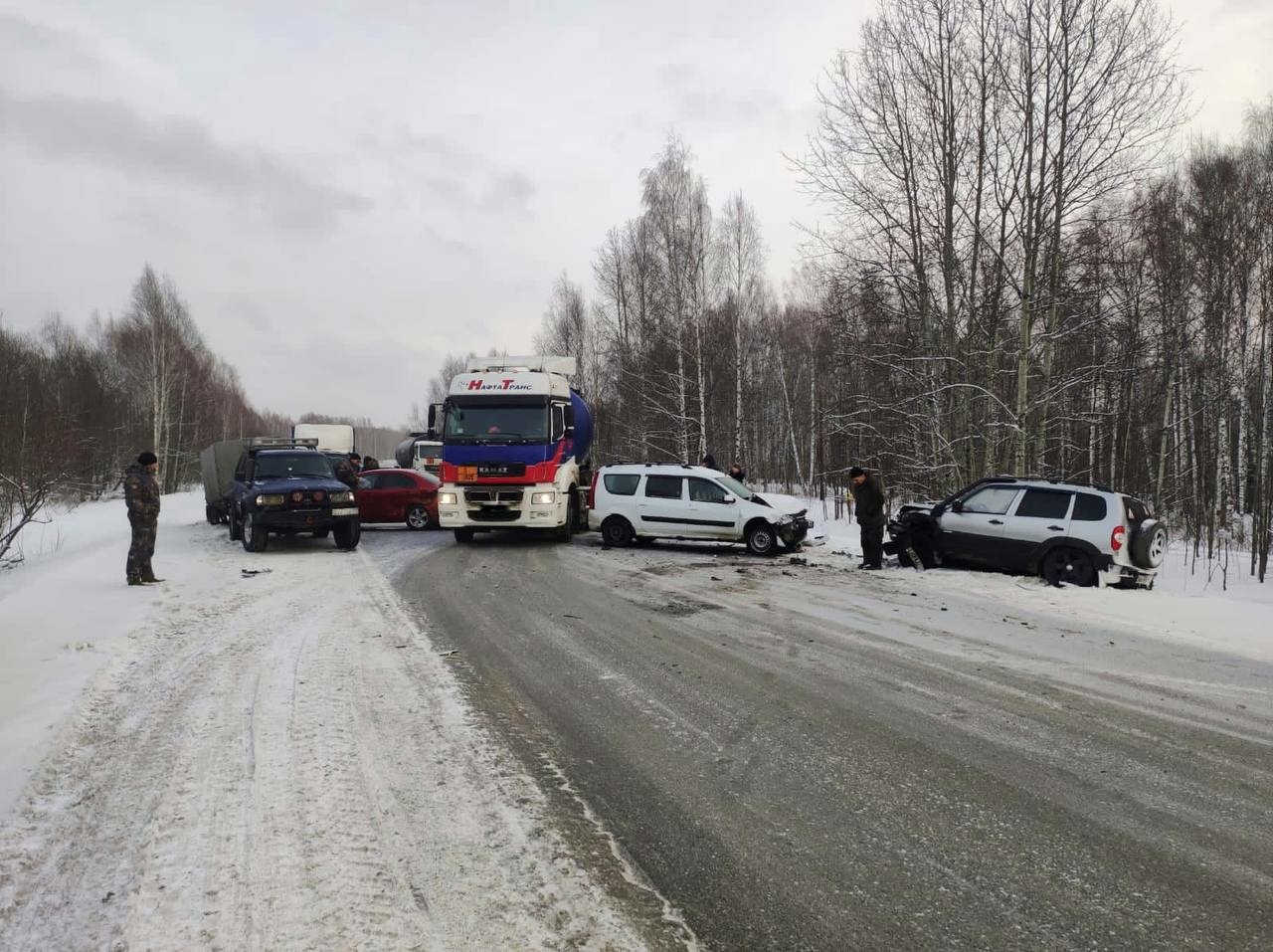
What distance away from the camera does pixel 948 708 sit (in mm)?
5324

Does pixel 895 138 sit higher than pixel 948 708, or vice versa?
pixel 895 138

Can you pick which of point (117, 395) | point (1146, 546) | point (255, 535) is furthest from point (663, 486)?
point (117, 395)

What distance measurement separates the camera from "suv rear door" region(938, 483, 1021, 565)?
11812 millimetres

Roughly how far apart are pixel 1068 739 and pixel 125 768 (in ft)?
18.2

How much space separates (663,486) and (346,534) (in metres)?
6.32

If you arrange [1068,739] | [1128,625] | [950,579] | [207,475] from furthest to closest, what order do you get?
[207,475] < [950,579] < [1128,625] < [1068,739]

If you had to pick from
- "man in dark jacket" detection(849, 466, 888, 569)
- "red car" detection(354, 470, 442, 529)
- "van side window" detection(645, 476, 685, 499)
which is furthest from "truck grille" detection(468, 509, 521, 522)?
"man in dark jacket" detection(849, 466, 888, 569)

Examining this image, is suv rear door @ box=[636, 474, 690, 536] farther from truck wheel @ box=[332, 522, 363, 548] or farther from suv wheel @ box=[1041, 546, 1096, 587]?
suv wheel @ box=[1041, 546, 1096, 587]

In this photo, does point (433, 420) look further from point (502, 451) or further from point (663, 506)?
point (663, 506)

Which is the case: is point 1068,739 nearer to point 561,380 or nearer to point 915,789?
point 915,789

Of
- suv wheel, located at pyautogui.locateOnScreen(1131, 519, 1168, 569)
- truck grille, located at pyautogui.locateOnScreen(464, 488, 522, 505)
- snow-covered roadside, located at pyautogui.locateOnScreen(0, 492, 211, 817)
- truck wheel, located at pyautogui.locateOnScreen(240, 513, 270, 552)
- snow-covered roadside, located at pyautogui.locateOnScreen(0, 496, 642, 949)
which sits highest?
truck grille, located at pyautogui.locateOnScreen(464, 488, 522, 505)

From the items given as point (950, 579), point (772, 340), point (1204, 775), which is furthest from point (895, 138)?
point (772, 340)

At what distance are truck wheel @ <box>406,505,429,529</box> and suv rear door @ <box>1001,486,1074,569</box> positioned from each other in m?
13.6

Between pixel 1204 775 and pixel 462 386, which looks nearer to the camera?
pixel 1204 775
